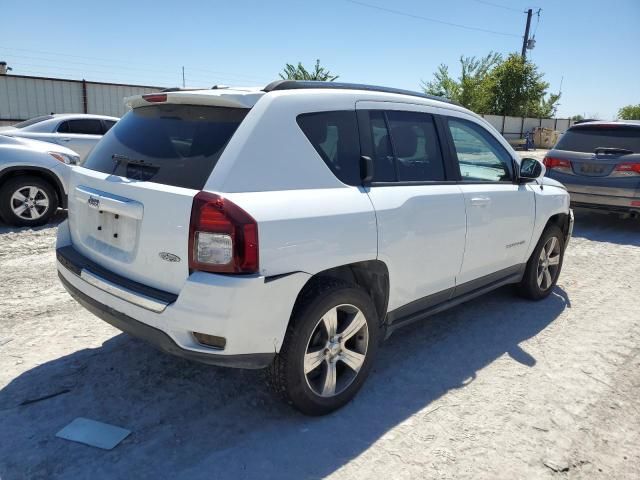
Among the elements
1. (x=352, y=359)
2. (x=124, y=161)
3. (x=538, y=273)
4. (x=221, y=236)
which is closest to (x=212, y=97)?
(x=124, y=161)

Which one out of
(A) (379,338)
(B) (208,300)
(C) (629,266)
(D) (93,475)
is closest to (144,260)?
(B) (208,300)

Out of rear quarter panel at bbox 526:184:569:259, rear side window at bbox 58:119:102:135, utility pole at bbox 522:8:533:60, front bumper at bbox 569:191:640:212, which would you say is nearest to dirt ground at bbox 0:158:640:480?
rear quarter panel at bbox 526:184:569:259

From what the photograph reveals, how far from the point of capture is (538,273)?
A: 5.04 meters

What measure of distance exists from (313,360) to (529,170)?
9.19 feet

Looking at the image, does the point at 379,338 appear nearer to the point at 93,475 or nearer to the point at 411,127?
the point at 411,127

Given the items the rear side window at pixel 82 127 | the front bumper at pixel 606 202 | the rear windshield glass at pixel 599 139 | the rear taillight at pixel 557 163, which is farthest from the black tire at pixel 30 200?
the rear windshield glass at pixel 599 139

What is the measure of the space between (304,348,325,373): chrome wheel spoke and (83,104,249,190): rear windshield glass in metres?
1.10

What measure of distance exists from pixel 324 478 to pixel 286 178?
59.6 inches

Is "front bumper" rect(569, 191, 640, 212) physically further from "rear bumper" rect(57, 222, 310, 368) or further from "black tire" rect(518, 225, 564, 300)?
"rear bumper" rect(57, 222, 310, 368)

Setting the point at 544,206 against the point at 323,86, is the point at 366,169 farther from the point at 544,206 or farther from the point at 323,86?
the point at 544,206

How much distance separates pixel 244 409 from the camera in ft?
9.97

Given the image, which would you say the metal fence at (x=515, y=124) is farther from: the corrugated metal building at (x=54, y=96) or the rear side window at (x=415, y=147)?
the rear side window at (x=415, y=147)

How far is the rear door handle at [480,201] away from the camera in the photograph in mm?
3805

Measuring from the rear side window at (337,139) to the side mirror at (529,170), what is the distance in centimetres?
205
